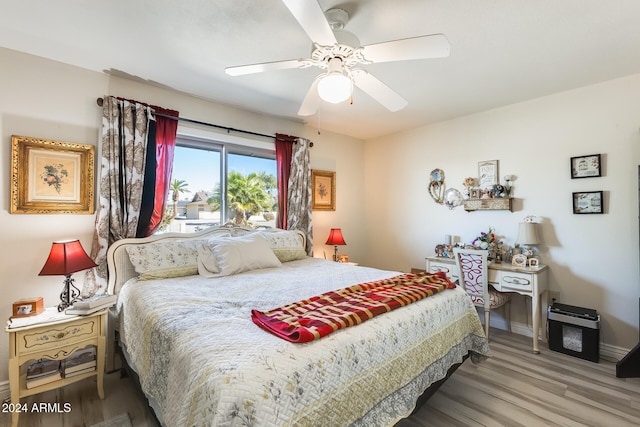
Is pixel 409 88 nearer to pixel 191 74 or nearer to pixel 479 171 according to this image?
pixel 479 171

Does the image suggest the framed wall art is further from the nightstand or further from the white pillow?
the nightstand

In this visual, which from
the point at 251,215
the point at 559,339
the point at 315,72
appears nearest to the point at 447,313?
the point at 559,339

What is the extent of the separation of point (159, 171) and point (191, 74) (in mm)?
956

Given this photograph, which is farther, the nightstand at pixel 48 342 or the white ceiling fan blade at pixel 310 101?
the white ceiling fan blade at pixel 310 101

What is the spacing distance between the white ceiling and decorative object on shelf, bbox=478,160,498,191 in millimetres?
762

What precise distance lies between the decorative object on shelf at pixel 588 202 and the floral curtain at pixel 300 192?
282 centimetres

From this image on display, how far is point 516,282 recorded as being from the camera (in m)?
2.79

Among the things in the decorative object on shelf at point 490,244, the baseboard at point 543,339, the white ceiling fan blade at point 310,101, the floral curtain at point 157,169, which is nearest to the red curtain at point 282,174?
the floral curtain at point 157,169

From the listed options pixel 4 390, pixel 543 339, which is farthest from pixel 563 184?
pixel 4 390

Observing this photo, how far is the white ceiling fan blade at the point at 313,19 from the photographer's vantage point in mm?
1217

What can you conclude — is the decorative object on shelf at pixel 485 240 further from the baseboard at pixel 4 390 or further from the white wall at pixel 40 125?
the baseboard at pixel 4 390

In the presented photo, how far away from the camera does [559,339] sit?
105 inches

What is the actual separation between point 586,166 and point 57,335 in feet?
14.8

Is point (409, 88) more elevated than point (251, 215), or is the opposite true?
point (409, 88)
